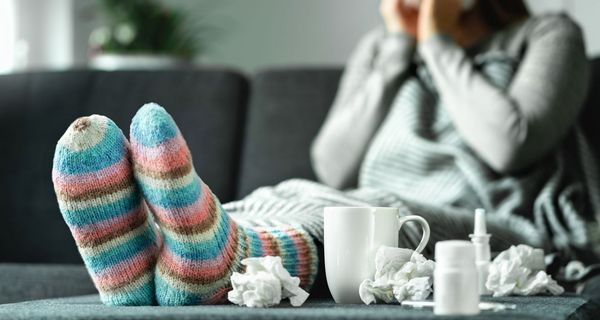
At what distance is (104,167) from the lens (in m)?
1.01

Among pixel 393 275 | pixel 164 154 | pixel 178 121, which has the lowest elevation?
pixel 178 121

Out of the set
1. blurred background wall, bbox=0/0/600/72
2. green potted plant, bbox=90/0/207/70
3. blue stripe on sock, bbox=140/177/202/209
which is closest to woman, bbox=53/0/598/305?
blue stripe on sock, bbox=140/177/202/209

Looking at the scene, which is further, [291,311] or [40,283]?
[40,283]

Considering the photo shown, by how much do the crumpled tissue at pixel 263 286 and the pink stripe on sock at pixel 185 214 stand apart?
6cm

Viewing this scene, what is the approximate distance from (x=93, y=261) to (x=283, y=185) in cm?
52

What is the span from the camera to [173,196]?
0.99 metres

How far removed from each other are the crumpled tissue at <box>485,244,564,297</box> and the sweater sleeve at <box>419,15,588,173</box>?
0.51 metres

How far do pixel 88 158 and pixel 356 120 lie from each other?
102 centimetres

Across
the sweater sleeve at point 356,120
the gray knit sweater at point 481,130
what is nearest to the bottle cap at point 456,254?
the gray knit sweater at point 481,130

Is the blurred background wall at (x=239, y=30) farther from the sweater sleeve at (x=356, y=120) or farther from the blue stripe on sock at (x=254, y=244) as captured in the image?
the blue stripe on sock at (x=254, y=244)

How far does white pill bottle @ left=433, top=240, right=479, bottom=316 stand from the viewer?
84 cm

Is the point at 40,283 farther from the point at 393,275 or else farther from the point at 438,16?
the point at 438,16

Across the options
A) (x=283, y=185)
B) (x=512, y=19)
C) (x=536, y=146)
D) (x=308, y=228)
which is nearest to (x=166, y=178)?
(x=308, y=228)

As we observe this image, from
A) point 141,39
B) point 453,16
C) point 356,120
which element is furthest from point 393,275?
point 141,39
